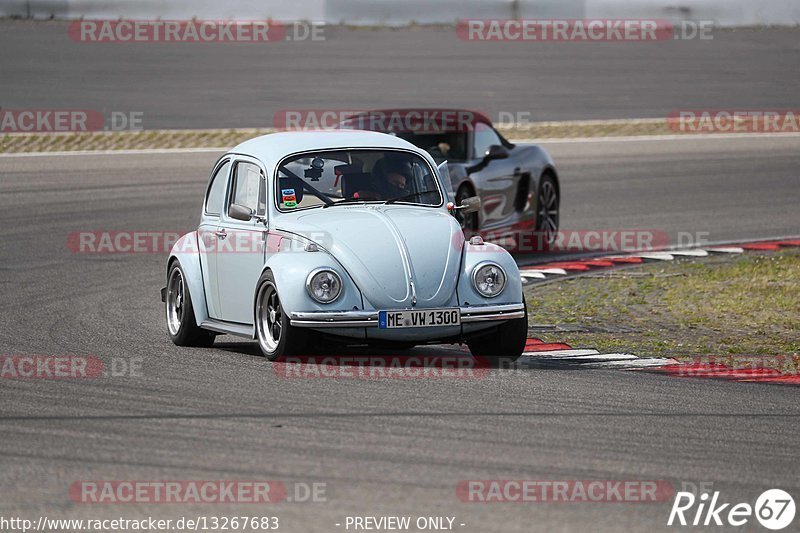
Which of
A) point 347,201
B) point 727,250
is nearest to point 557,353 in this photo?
point 347,201

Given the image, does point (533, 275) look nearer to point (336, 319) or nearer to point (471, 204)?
point (471, 204)

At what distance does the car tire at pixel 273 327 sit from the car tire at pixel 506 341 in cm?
112

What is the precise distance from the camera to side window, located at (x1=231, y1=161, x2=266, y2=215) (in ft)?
33.3

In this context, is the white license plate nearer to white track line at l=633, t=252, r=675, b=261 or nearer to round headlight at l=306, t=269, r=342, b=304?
round headlight at l=306, t=269, r=342, b=304

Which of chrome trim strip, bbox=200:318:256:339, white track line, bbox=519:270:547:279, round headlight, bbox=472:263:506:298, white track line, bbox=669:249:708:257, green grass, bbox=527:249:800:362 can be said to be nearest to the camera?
round headlight, bbox=472:263:506:298

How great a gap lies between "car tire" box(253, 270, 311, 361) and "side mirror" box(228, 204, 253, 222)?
0.64m

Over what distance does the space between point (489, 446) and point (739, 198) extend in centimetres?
1513

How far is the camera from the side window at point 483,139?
15509 millimetres

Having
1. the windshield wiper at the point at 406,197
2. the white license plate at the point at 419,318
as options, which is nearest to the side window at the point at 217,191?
the windshield wiper at the point at 406,197

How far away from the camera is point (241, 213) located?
9.97 m

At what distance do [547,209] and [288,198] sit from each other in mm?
6948

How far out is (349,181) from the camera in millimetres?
10148

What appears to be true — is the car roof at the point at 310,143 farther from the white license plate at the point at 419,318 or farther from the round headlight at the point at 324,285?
the white license plate at the point at 419,318

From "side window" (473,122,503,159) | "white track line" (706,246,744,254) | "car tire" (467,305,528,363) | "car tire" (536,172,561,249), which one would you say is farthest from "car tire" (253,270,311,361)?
"white track line" (706,246,744,254)
